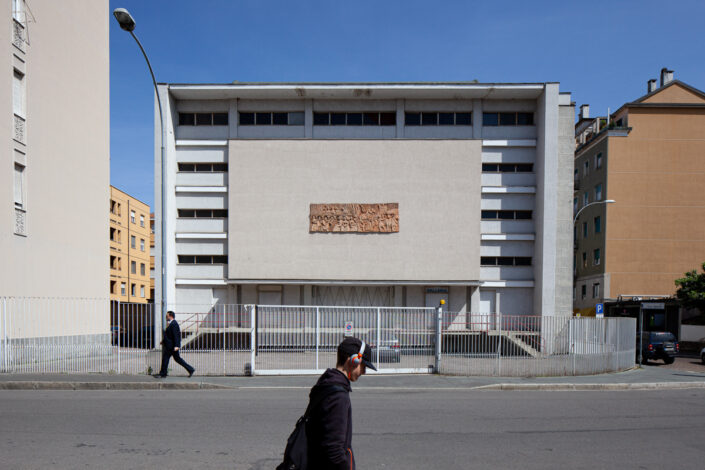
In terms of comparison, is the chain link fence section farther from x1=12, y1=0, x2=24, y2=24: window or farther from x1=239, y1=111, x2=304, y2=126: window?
x1=12, y1=0, x2=24, y2=24: window

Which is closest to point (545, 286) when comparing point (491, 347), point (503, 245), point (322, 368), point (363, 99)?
point (503, 245)

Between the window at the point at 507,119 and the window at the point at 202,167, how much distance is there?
15.3 metres

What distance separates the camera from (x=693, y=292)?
1133 inches

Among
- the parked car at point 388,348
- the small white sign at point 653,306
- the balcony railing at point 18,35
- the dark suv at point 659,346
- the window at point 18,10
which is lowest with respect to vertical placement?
the dark suv at point 659,346

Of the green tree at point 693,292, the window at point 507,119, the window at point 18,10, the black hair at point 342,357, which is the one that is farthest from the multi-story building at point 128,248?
the black hair at point 342,357

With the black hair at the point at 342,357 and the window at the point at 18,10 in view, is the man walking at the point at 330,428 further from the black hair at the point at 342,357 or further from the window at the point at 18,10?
the window at the point at 18,10

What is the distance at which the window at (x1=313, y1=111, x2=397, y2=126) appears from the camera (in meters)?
27.5

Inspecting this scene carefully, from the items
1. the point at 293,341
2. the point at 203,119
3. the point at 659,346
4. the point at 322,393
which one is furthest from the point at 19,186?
the point at 659,346

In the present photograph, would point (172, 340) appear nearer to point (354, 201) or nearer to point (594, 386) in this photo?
point (594, 386)

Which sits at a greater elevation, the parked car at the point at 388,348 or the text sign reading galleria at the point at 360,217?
the text sign reading galleria at the point at 360,217

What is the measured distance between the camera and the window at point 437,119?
90.1 ft

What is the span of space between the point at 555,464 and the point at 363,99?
23.7 metres

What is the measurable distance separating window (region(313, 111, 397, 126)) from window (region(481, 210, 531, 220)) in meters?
7.37

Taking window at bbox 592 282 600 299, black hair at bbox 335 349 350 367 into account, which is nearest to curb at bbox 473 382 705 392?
black hair at bbox 335 349 350 367
